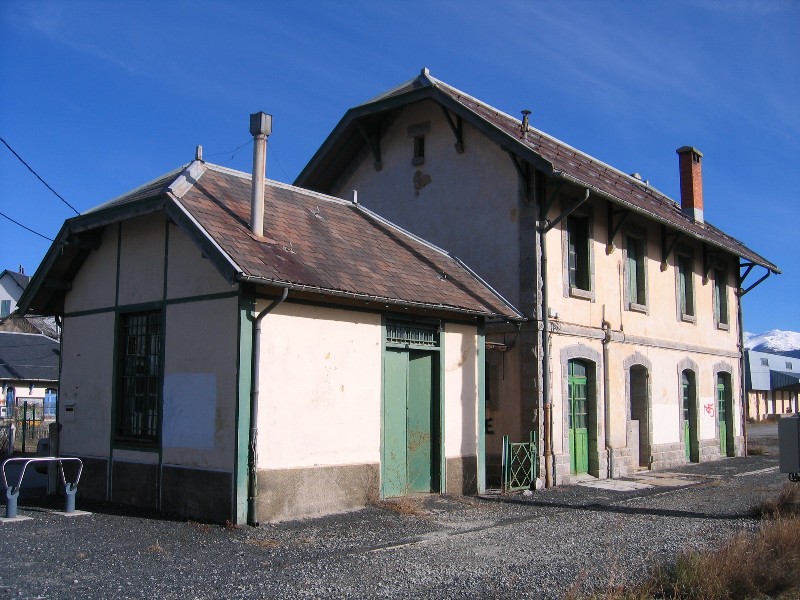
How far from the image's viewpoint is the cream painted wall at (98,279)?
1180 centimetres

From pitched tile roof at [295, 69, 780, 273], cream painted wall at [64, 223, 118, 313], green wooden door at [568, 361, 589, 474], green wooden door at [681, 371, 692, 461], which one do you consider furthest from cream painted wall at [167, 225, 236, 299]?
green wooden door at [681, 371, 692, 461]

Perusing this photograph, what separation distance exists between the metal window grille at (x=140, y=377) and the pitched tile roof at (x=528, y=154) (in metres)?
6.76

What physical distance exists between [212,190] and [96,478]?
4480 mm

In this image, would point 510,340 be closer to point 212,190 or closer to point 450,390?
point 450,390

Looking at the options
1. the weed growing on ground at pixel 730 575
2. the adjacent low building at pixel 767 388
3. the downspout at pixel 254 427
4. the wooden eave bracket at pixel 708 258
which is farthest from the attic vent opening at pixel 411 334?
the adjacent low building at pixel 767 388

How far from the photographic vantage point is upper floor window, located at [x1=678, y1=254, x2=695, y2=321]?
18906 millimetres

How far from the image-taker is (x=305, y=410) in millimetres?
10172

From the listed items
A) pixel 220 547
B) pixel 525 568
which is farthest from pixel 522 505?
pixel 220 547

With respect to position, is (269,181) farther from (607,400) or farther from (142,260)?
(607,400)

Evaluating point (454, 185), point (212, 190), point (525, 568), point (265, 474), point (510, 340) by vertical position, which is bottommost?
point (525, 568)

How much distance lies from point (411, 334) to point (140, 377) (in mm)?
3937

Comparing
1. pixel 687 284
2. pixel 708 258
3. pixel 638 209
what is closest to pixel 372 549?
pixel 638 209

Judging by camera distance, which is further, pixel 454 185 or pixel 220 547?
pixel 454 185

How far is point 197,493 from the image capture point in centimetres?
980
